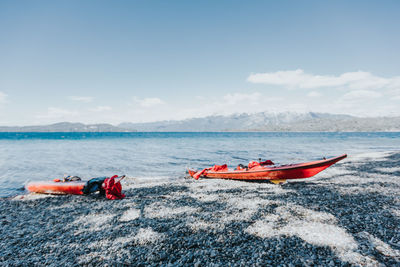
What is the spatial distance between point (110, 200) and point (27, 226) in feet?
10.7

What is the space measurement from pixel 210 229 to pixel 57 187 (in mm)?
9513

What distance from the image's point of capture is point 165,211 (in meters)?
8.25

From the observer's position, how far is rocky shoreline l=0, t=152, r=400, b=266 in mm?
5121

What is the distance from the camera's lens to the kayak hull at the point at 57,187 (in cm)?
1109

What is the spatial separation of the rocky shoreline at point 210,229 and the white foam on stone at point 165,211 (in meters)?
0.04

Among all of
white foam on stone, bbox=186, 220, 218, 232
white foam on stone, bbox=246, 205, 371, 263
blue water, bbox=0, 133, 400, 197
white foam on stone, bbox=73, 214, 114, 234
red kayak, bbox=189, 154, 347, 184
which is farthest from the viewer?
blue water, bbox=0, 133, 400, 197

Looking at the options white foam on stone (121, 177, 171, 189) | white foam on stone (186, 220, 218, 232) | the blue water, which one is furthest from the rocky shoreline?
the blue water

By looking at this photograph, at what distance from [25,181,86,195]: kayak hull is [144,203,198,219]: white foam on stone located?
4.89 meters

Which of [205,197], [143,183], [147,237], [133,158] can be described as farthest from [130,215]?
[133,158]

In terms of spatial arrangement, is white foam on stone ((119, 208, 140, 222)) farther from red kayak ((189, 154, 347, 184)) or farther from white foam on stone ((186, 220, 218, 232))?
red kayak ((189, 154, 347, 184))

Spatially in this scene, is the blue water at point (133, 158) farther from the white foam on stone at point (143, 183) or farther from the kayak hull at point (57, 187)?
the kayak hull at point (57, 187)

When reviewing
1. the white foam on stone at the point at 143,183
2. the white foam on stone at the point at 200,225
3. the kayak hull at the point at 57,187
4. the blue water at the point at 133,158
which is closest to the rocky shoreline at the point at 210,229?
the white foam on stone at the point at 200,225

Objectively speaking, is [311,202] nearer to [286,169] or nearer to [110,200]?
[286,169]

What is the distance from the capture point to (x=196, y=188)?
→ 1191 cm
